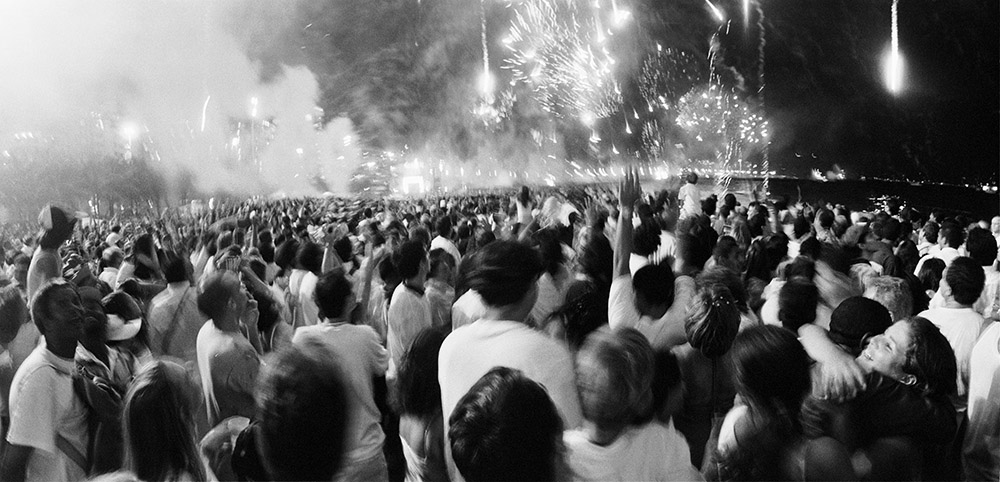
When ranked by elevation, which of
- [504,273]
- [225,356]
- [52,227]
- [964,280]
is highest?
[52,227]

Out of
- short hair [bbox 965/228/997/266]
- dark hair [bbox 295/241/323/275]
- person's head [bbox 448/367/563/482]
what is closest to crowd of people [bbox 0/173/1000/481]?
person's head [bbox 448/367/563/482]

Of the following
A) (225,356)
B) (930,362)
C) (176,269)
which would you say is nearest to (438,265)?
(176,269)

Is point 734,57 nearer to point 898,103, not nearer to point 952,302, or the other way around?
point 898,103

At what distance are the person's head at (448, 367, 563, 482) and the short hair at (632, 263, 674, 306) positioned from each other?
1.69 metres

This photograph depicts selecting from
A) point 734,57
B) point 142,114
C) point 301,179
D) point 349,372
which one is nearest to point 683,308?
point 349,372

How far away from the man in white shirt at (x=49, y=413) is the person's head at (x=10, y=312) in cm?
88

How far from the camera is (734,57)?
2080cm

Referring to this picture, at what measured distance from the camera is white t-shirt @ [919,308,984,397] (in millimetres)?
3430

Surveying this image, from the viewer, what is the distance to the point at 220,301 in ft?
10.5

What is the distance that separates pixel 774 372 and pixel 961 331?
177 centimetres

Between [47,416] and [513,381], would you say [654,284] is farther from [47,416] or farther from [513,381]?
[47,416]

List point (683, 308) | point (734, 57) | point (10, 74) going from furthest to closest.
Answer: point (734, 57) < point (10, 74) < point (683, 308)

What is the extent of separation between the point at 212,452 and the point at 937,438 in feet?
7.20

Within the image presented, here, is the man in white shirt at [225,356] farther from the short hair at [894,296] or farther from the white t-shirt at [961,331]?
the white t-shirt at [961,331]
